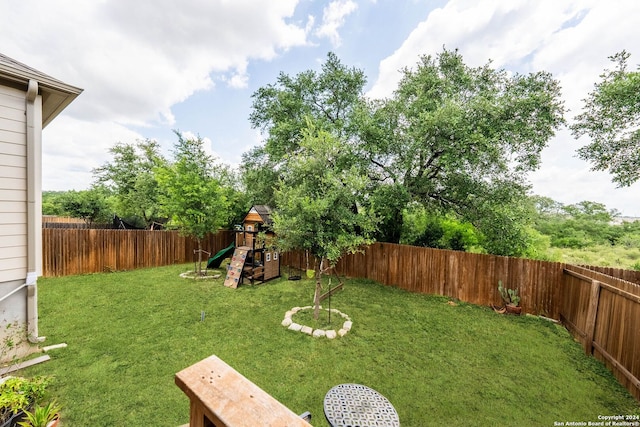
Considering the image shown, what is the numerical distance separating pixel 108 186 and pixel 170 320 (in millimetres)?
16504

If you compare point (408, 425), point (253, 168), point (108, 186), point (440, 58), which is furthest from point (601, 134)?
point (108, 186)

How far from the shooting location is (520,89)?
726cm

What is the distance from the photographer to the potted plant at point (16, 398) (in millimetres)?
2246

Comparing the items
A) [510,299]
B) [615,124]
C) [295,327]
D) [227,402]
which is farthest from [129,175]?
[615,124]

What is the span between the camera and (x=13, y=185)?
3.61 metres

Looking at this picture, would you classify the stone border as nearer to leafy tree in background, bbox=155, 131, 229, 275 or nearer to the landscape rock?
the landscape rock

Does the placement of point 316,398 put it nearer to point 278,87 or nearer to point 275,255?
point 275,255

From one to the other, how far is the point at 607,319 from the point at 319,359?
5039mm

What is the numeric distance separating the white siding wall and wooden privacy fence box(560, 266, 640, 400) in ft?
30.1

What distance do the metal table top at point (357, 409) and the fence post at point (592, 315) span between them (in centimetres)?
486

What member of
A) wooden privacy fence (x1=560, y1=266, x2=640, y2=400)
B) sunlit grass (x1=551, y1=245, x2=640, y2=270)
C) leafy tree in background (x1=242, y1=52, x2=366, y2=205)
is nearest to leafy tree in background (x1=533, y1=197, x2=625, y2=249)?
sunlit grass (x1=551, y1=245, x2=640, y2=270)

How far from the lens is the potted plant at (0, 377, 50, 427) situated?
2.25 meters

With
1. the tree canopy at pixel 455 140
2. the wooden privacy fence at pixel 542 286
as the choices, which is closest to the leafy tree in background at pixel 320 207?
the tree canopy at pixel 455 140

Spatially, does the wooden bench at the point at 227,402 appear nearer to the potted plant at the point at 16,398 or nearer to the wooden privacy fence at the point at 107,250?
the potted plant at the point at 16,398
